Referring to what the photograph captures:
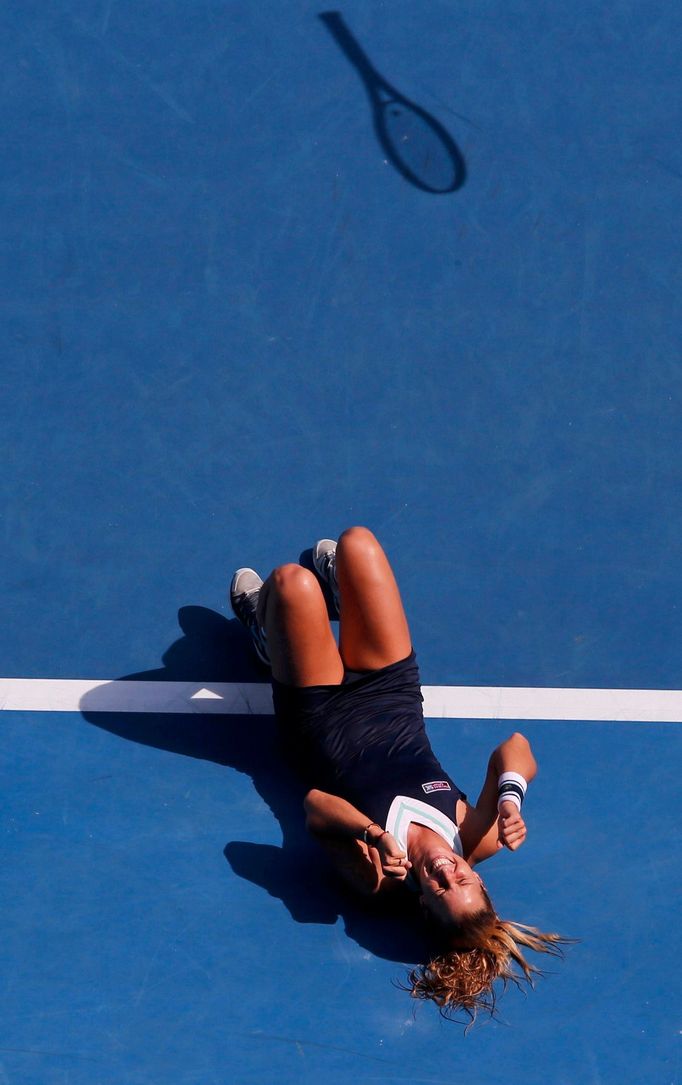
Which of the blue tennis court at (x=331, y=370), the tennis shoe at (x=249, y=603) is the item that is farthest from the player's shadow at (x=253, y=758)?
the tennis shoe at (x=249, y=603)

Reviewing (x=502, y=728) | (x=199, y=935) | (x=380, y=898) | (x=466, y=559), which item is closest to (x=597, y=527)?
(x=466, y=559)

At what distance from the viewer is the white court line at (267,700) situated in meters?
4.96

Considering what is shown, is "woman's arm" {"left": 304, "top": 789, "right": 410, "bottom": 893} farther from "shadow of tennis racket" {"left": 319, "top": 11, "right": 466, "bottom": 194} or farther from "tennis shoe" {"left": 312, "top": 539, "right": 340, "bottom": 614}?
"shadow of tennis racket" {"left": 319, "top": 11, "right": 466, "bottom": 194}

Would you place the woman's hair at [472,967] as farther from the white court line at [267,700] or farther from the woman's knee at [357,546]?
the woman's knee at [357,546]

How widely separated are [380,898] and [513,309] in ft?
9.08

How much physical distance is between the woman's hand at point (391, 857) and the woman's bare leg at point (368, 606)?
2.73 ft

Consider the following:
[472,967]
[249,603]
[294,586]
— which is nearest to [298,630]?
[294,586]

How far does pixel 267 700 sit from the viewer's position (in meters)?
5.04

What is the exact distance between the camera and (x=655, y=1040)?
400 cm

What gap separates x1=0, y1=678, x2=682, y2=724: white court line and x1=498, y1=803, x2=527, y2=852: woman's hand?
101 centimetres

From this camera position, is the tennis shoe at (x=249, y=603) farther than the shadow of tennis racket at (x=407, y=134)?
No

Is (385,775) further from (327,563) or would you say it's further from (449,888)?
(327,563)

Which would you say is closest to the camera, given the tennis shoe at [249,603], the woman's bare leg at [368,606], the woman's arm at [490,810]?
the woman's arm at [490,810]

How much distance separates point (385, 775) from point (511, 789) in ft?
1.66
